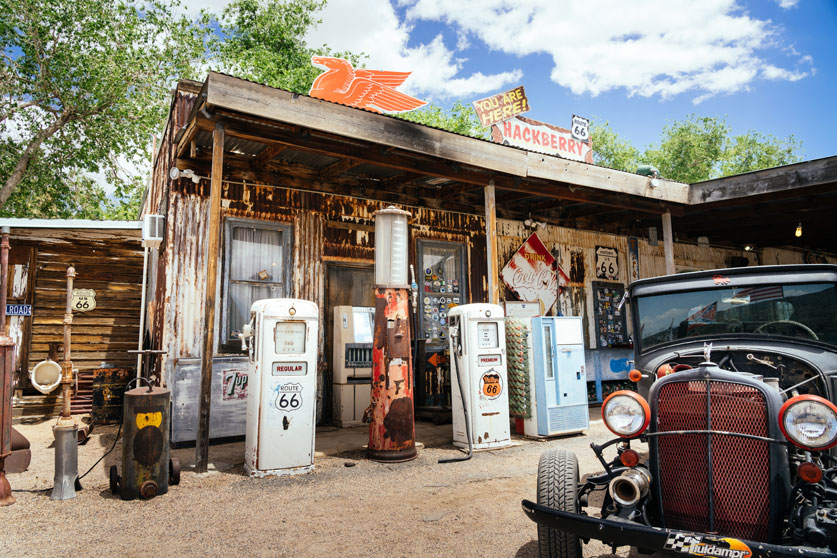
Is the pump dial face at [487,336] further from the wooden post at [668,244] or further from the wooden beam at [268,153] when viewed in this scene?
the wooden post at [668,244]

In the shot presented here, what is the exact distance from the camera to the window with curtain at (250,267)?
8031 mm

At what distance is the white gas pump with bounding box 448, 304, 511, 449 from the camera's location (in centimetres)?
703

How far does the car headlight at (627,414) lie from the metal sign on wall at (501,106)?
830cm

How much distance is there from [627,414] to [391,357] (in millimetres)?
3712

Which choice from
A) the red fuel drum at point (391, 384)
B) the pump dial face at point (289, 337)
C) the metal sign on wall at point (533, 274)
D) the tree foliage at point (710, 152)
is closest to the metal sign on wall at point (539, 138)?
the metal sign on wall at point (533, 274)

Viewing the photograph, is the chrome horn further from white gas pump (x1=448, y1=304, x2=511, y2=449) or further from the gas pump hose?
white gas pump (x1=448, y1=304, x2=511, y2=449)

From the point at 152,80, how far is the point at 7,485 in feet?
56.8

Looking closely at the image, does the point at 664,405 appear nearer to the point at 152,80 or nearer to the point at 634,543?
the point at 634,543

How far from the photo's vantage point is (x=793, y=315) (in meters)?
3.77

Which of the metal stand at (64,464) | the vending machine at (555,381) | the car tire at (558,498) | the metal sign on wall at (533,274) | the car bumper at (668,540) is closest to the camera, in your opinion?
the car bumper at (668,540)

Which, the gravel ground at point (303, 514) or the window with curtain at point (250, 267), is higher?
the window with curtain at point (250, 267)

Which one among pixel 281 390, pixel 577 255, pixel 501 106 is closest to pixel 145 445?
pixel 281 390

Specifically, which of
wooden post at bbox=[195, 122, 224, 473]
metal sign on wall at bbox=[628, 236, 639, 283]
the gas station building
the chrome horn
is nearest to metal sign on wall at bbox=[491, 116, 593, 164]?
the gas station building

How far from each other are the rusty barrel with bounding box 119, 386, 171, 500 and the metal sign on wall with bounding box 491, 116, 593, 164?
24.4 ft
